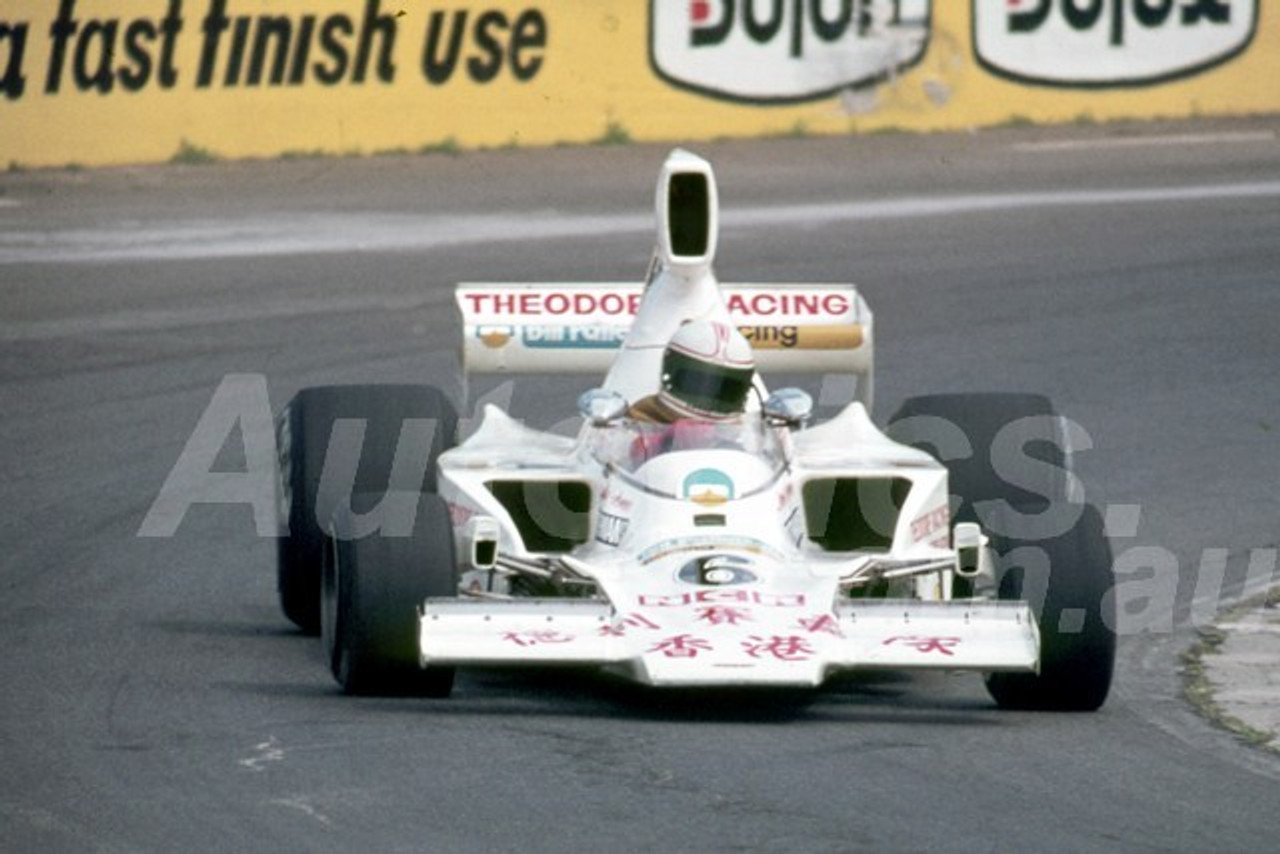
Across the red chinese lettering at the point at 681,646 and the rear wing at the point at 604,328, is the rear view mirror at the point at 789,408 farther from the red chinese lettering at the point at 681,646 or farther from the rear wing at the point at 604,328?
the rear wing at the point at 604,328

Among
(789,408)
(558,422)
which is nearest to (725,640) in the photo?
(789,408)

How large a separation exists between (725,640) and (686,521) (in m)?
0.80

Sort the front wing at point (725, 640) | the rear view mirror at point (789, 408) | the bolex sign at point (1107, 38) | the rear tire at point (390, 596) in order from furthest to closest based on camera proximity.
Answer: the bolex sign at point (1107, 38)
the rear view mirror at point (789, 408)
the rear tire at point (390, 596)
the front wing at point (725, 640)

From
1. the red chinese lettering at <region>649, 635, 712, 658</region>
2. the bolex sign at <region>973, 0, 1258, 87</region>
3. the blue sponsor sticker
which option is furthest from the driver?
the bolex sign at <region>973, 0, 1258, 87</region>

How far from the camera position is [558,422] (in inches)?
643

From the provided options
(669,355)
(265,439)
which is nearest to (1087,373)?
(265,439)

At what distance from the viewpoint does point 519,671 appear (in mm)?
10555

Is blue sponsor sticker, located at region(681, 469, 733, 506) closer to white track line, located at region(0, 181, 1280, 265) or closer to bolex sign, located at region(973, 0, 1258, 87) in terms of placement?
white track line, located at region(0, 181, 1280, 265)

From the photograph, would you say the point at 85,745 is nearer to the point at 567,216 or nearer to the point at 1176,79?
the point at 567,216

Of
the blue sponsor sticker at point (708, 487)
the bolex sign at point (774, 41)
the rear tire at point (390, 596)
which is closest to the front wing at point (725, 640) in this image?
the rear tire at point (390, 596)

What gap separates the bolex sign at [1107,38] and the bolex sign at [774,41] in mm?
655

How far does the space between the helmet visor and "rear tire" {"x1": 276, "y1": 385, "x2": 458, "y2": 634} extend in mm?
1199

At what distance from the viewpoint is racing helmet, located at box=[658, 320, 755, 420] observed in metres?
10.5

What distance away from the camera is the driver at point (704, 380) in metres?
10.5
